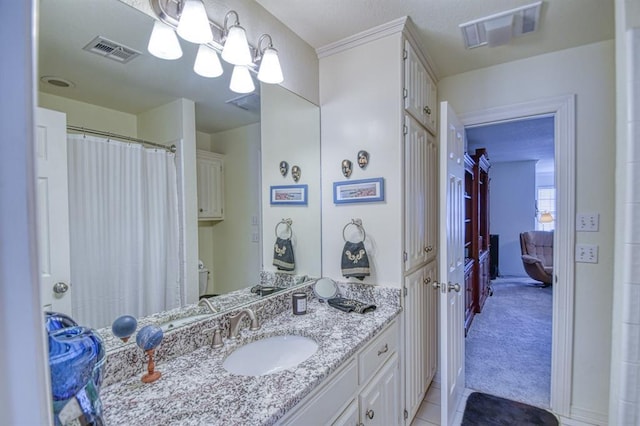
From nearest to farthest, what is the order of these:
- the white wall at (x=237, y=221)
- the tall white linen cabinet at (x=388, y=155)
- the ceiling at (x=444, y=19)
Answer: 1. the white wall at (x=237, y=221)
2. the ceiling at (x=444, y=19)
3. the tall white linen cabinet at (x=388, y=155)

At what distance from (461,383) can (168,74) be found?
8.55 feet

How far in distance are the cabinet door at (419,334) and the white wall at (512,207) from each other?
5.00 meters

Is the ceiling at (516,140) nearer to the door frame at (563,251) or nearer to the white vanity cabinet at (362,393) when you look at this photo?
the door frame at (563,251)

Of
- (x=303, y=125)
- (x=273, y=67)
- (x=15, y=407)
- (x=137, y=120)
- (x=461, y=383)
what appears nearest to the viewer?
(x=15, y=407)

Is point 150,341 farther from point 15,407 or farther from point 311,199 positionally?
point 311,199

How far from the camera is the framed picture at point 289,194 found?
1848 millimetres

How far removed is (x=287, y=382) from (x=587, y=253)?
210 cm

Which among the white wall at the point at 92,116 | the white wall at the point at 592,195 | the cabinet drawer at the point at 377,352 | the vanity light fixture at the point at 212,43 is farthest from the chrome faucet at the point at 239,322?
the white wall at the point at 592,195

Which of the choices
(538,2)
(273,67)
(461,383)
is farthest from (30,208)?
(461,383)

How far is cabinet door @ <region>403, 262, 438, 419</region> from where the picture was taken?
1783mm

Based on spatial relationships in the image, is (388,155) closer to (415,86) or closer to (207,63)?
(415,86)

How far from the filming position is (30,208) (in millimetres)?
302

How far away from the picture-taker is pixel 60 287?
34.1 inches

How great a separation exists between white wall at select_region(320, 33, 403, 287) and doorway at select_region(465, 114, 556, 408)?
42.9 inches
